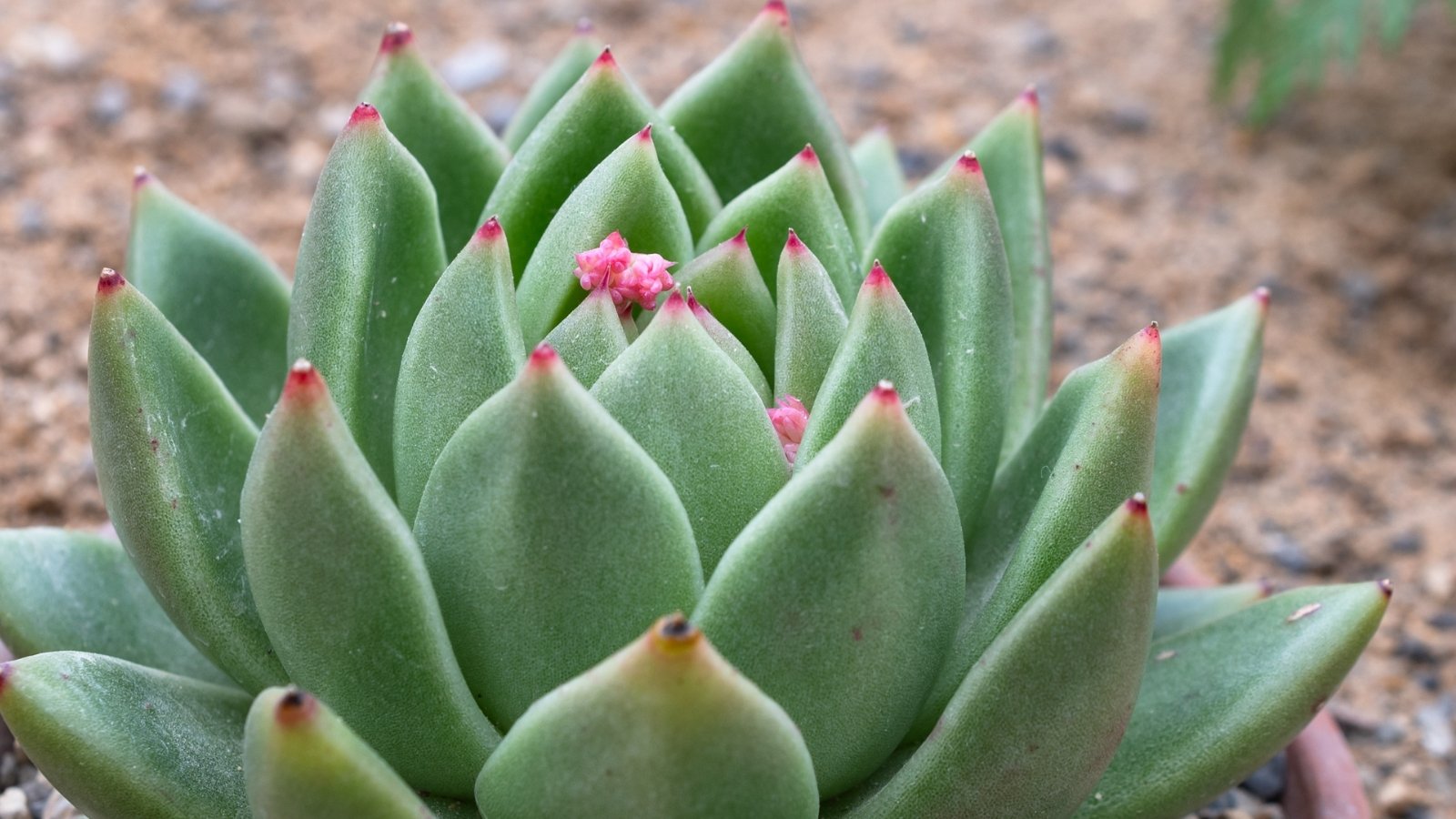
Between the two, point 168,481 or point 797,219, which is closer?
point 168,481

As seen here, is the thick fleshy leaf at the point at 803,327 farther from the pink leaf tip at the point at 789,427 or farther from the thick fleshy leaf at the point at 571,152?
the thick fleshy leaf at the point at 571,152

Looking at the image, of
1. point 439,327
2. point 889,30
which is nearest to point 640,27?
point 889,30

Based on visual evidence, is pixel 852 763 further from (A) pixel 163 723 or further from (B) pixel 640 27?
(B) pixel 640 27

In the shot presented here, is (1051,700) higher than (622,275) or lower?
lower

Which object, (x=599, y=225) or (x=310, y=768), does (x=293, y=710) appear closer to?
(x=310, y=768)

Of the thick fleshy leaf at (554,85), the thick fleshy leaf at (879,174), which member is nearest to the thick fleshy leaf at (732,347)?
the thick fleshy leaf at (554,85)

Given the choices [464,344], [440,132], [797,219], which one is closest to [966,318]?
[797,219]
